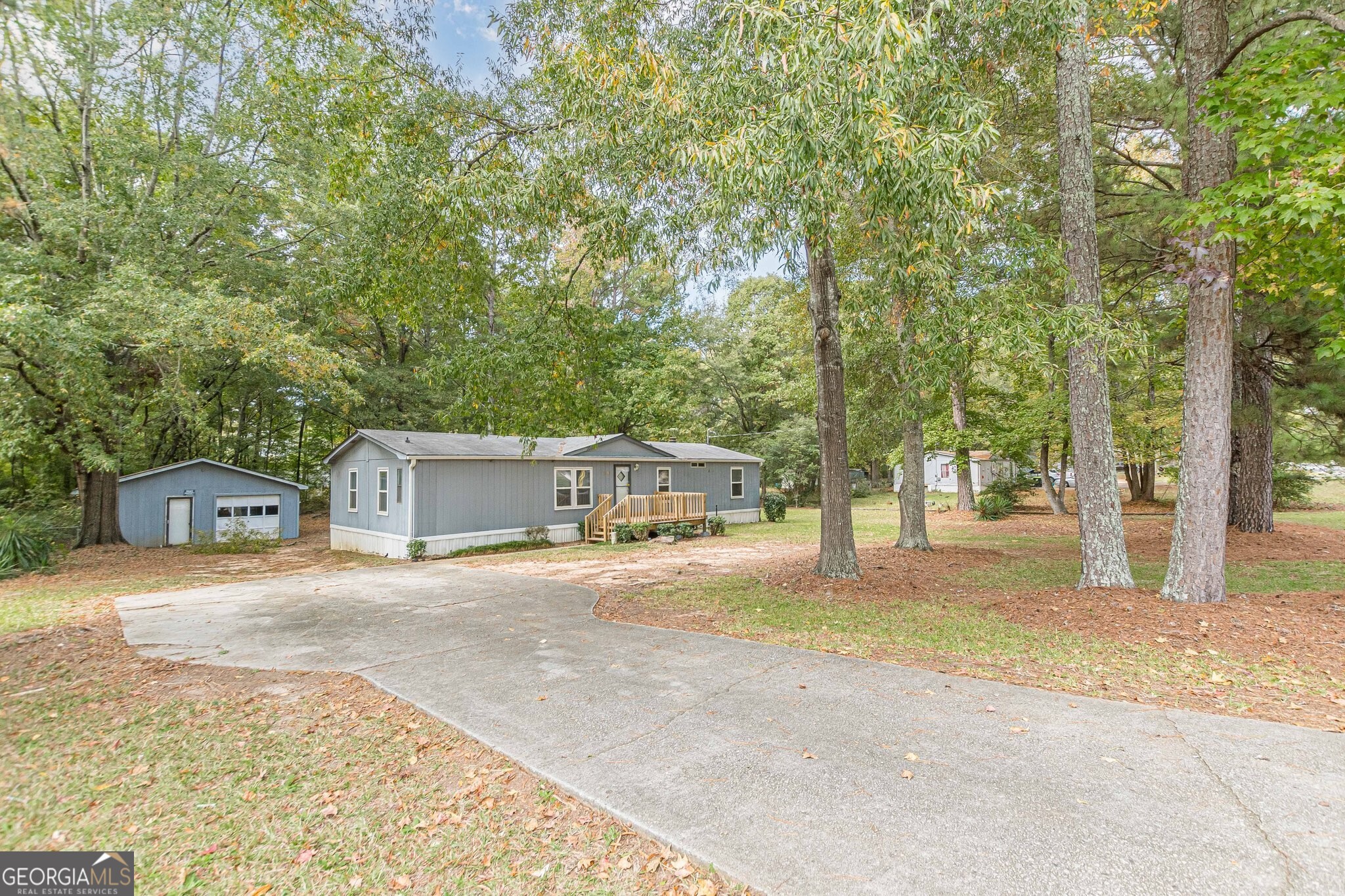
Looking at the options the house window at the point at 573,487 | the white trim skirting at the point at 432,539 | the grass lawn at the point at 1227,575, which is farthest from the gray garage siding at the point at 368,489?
the grass lawn at the point at 1227,575

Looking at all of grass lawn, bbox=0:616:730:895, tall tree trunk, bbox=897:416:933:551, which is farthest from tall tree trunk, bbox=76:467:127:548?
tall tree trunk, bbox=897:416:933:551

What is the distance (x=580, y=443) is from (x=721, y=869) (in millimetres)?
15383

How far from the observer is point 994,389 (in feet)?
70.2

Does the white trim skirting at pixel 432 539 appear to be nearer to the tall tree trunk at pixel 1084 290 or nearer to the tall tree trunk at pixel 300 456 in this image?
the tall tree trunk at pixel 1084 290

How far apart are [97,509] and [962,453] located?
2503cm

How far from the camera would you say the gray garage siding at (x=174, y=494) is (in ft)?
48.1

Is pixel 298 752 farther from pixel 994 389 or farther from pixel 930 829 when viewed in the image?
pixel 994 389

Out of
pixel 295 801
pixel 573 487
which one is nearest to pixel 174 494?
pixel 573 487

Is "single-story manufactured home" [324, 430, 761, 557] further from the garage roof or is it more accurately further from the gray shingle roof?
the garage roof

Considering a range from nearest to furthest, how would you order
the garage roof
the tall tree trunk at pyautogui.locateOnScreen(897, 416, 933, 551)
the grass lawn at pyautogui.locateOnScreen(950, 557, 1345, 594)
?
the grass lawn at pyautogui.locateOnScreen(950, 557, 1345, 594) < the tall tree trunk at pyautogui.locateOnScreen(897, 416, 933, 551) < the garage roof

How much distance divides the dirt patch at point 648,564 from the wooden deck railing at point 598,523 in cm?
209

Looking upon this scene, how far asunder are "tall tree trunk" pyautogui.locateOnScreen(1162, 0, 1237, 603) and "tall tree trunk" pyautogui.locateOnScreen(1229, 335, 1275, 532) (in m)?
5.34

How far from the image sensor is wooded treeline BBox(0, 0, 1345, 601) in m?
5.05

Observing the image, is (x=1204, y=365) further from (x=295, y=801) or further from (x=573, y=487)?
(x=573, y=487)
